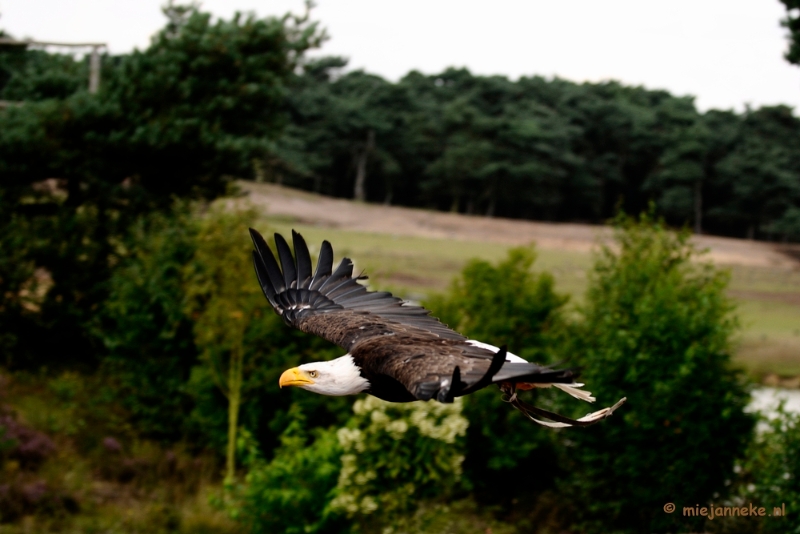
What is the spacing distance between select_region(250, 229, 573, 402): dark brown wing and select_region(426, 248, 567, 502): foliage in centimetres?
766

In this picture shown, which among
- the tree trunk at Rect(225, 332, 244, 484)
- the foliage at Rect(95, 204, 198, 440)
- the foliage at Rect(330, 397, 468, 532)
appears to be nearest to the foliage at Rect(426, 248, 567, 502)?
the tree trunk at Rect(225, 332, 244, 484)

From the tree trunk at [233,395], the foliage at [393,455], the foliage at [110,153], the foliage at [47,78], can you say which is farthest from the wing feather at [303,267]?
the foliage at [47,78]

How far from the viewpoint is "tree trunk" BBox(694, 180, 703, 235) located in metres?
48.7

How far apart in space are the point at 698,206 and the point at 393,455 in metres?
43.6

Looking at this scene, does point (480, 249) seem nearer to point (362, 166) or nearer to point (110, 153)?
point (362, 166)

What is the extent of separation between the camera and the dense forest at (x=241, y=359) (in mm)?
10953

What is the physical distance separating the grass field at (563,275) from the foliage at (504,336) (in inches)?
194

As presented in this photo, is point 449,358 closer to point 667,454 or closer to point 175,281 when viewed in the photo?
point 667,454

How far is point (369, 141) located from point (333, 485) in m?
43.1

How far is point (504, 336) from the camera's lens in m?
14.1

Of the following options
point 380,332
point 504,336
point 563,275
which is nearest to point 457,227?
point 563,275

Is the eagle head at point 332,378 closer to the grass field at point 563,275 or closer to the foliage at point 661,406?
the foliage at point 661,406

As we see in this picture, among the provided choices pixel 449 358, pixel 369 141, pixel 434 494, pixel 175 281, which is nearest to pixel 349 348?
→ pixel 449 358

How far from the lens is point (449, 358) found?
4145 mm
